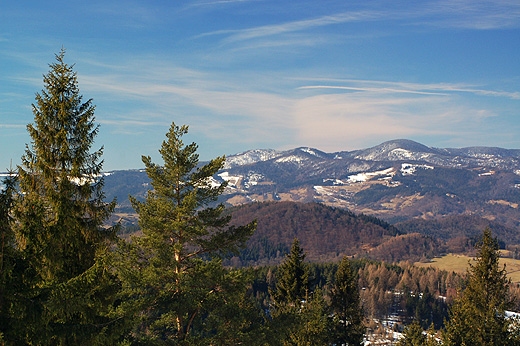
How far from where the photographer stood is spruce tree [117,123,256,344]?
774 inches

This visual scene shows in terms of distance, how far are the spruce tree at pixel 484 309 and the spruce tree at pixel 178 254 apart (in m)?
20.7

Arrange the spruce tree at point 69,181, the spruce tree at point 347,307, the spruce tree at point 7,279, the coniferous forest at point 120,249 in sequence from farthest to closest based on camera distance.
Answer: the spruce tree at point 347,307 < the spruce tree at point 69,181 < the coniferous forest at point 120,249 < the spruce tree at point 7,279

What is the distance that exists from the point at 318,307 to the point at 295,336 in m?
3.36

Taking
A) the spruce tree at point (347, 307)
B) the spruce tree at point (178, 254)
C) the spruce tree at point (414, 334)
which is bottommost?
the spruce tree at point (414, 334)

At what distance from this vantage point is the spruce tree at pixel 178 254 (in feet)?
64.5

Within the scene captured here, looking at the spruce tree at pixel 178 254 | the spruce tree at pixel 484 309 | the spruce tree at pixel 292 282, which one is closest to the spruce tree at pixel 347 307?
the spruce tree at pixel 292 282

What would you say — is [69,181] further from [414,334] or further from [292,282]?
[414,334]

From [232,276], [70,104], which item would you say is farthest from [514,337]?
[70,104]

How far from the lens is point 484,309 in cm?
3553

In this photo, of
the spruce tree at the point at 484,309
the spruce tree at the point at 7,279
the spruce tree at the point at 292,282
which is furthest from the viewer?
the spruce tree at the point at 292,282

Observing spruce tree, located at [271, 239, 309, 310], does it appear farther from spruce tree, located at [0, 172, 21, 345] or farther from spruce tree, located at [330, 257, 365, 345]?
spruce tree, located at [0, 172, 21, 345]

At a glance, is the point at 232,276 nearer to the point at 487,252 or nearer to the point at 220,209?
the point at 220,209

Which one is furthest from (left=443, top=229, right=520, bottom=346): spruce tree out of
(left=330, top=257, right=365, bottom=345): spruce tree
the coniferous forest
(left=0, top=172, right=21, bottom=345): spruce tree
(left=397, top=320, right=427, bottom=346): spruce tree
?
(left=0, top=172, right=21, bottom=345): spruce tree

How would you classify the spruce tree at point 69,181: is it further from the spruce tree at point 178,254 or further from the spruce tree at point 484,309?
the spruce tree at point 484,309
